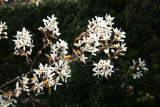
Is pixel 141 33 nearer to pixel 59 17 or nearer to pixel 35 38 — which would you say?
pixel 59 17

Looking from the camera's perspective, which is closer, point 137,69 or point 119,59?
point 137,69

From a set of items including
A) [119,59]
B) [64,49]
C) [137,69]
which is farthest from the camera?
[119,59]

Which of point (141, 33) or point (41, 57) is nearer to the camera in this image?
point (141, 33)

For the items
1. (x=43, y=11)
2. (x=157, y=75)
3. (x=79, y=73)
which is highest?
(x=43, y=11)

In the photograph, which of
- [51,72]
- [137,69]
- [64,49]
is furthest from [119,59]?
[51,72]

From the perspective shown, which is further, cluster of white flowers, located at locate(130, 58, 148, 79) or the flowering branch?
cluster of white flowers, located at locate(130, 58, 148, 79)

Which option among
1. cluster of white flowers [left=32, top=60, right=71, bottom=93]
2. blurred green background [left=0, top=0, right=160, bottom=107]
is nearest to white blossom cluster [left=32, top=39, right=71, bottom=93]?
cluster of white flowers [left=32, top=60, right=71, bottom=93]

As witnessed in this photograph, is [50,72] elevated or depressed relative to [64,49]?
depressed

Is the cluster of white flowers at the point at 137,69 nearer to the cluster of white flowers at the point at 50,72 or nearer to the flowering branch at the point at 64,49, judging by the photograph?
the flowering branch at the point at 64,49

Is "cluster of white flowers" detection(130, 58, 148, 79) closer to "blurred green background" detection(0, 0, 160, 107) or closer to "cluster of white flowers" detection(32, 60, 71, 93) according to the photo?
"blurred green background" detection(0, 0, 160, 107)

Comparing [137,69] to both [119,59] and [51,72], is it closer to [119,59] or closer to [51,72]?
[119,59]

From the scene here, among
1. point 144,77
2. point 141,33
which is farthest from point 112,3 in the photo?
point 144,77
